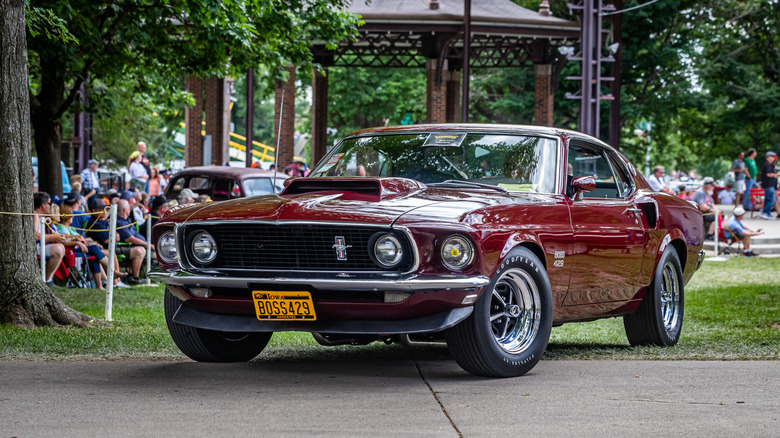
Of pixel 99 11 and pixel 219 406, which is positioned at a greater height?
pixel 99 11

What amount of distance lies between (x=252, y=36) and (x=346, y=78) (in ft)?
128

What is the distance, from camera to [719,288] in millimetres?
15359

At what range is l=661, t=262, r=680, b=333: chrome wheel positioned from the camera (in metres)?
8.98

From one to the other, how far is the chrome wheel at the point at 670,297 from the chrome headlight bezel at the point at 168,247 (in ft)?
13.4

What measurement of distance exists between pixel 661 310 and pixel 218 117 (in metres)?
32.4

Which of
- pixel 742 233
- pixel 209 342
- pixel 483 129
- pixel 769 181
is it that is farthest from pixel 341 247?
pixel 769 181

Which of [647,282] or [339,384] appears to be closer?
[339,384]

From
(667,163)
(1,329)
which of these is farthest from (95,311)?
(667,163)

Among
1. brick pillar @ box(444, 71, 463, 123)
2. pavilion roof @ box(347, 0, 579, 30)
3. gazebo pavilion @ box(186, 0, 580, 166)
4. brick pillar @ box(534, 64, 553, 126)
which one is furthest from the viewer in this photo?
brick pillar @ box(444, 71, 463, 123)

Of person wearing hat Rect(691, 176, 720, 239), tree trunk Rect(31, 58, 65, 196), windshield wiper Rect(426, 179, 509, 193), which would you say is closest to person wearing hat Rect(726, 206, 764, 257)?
person wearing hat Rect(691, 176, 720, 239)

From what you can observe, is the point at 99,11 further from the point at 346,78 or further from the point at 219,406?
the point at 346,78

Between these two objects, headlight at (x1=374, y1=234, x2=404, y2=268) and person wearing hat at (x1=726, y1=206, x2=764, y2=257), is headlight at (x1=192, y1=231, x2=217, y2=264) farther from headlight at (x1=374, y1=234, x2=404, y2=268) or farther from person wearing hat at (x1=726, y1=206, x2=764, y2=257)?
person wearing hat at (x1=726, y1=206, x2=764, y2=257)

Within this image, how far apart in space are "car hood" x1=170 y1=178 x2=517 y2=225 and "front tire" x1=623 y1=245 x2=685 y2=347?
221 cm

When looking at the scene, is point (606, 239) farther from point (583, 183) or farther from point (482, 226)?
point (482, 226)
